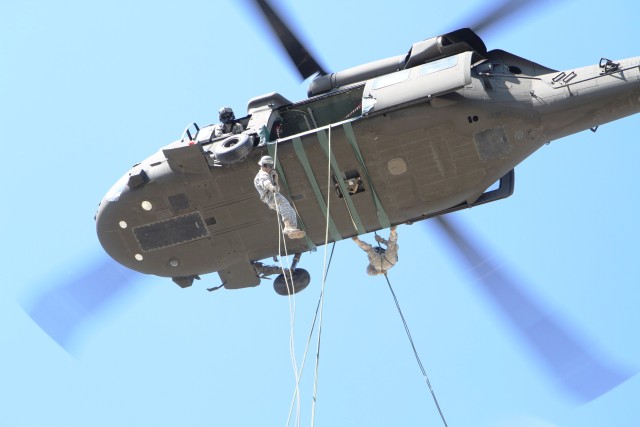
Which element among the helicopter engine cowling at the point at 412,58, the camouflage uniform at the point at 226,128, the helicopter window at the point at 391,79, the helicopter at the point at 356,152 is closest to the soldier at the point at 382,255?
the helicopter at the point at 356,152

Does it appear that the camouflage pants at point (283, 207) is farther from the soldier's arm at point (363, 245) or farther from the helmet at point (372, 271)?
the helmet at point (372, 271)

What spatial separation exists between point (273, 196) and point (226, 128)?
1877mm

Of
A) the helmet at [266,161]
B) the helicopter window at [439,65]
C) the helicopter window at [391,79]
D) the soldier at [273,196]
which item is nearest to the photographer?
the soldier at [273,196]

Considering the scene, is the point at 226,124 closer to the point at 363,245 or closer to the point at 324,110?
the point at 324,110

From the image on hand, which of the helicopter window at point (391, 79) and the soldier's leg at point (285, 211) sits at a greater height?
the helicopter window at point (391, 79)

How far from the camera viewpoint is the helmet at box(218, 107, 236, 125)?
14969 millimetres

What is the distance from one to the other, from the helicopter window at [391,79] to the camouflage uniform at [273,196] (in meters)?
2.04

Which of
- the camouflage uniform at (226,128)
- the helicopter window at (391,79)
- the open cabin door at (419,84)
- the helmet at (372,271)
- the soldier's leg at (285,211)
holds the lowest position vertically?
the helmet at (372,271)

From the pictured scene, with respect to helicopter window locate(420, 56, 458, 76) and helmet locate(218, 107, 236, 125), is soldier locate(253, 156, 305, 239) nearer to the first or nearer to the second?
helmet locate(218, 107, 236, 125)

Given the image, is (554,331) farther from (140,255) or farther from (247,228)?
(140,255)

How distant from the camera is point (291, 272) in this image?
15.3m

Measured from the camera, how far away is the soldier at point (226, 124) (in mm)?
14828

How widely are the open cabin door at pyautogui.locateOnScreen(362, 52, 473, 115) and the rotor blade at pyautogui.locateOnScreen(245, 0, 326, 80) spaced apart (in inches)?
57.2

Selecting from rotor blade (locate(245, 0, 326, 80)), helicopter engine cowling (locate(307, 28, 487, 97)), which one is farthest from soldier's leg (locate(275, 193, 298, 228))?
rotor blade (locate(245, 0, 326, 80))
